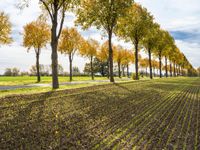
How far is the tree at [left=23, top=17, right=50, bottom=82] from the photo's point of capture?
48.6 meters

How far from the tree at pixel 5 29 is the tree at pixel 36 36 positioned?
21.0ft

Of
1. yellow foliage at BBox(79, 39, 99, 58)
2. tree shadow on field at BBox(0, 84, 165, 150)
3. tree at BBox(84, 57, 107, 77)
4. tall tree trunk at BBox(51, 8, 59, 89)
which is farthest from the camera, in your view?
tree at BBox(84, 57, 107, 77)

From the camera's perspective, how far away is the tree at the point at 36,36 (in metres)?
48.6

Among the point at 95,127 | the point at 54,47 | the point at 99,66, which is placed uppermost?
the point at 99,66

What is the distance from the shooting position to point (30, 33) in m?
48.7

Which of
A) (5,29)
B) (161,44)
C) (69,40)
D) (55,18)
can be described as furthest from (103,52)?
(55,18)

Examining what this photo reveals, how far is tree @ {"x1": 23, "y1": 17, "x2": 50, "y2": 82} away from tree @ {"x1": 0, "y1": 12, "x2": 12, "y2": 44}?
252 inches

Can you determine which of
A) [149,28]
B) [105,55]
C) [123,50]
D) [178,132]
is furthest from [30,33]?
[123,50]

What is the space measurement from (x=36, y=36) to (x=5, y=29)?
8.11 m

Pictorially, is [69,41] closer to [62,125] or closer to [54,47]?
[54,47]

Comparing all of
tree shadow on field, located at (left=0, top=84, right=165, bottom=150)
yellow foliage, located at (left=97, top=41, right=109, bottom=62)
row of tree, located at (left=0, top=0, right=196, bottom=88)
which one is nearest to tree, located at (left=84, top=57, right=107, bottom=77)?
yellow foliage, located at (left=97, top=41, right=109, bottom=62)

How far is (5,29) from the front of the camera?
41.5 metres

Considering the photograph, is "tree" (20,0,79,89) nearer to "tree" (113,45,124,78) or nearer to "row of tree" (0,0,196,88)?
"row of tree" (0,0,196,88)

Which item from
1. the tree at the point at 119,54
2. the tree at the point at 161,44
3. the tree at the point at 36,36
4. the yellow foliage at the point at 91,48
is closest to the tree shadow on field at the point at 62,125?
the tree at the point at 36,36
